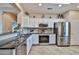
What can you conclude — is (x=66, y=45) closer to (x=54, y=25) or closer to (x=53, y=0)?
(x=54, y=25)

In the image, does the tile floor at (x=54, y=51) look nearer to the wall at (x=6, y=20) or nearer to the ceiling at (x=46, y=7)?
the wall at (x=6, y=20)

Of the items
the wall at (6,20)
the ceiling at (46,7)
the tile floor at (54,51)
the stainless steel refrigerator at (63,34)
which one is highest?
the ceiling at (46,7)

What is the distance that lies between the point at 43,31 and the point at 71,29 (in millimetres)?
2096

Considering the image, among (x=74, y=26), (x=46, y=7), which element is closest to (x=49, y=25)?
(x=74, y=26)

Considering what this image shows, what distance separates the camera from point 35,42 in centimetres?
886

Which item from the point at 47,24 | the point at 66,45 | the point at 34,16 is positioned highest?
the point at 34,16

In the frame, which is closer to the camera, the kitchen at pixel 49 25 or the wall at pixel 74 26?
the kitchen at pixel 49 25

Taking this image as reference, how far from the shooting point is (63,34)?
8.33m

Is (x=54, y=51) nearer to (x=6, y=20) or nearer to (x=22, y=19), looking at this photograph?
(x=22, y=19)

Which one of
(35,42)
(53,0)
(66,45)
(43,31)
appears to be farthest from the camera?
(43,31)

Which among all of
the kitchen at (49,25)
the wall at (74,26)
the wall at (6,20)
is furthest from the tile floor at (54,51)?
the wall at (6,20)

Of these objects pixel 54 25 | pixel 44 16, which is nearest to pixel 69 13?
pixel 54 25

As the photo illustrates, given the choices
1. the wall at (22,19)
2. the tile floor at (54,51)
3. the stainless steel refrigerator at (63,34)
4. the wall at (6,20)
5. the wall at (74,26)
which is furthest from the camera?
the wall at (74,26)

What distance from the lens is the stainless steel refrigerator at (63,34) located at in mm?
8266
